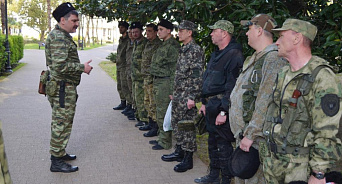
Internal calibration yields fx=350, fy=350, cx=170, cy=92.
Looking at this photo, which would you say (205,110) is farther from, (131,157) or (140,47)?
(140,47)

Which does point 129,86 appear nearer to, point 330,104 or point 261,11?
point 261,11

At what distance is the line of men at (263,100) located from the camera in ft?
7.86

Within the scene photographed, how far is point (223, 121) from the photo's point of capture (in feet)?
13.2

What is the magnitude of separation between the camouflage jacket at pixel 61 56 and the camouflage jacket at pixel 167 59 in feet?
4.67

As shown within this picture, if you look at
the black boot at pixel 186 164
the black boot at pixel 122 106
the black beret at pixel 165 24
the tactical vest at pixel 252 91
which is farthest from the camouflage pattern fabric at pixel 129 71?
the tactical vest at pixel 252 91

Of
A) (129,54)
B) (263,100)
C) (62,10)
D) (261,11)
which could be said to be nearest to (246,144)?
(263,100)

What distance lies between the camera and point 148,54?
6.77 metres

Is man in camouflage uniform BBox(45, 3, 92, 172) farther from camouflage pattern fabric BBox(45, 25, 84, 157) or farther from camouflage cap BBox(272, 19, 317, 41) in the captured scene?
camouflage cap BBox(272, 19, 317, 41)

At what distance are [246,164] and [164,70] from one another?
303cm

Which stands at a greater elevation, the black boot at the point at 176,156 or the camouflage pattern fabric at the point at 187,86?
the camouflage pattern fabric at the point at 187,86

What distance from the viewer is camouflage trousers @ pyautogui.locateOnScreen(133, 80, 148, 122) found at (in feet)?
24.2

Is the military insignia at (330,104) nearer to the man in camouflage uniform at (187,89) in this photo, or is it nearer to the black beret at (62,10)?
the man in camouflage uniform at (187,89)

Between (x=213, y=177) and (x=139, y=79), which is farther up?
(x=139, y=79)

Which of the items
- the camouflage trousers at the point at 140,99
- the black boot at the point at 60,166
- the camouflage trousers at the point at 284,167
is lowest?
the black boot at the point at 60,166
